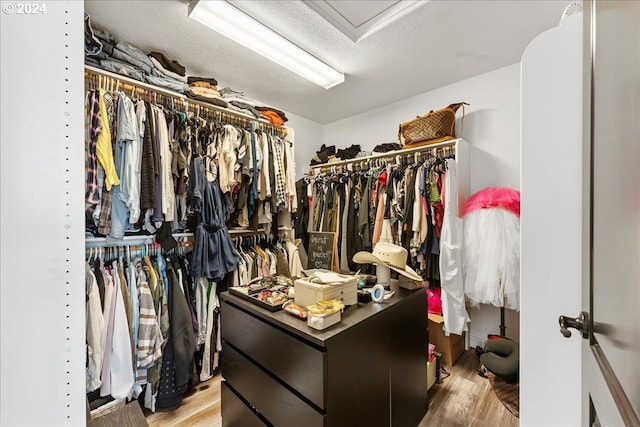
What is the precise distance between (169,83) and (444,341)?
304 cm

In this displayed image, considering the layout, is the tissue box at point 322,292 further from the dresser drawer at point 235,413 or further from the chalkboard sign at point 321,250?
the dresser drawer at point 235,413

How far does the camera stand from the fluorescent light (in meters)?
1.68

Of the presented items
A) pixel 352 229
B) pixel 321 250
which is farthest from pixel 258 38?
pixel 352 229

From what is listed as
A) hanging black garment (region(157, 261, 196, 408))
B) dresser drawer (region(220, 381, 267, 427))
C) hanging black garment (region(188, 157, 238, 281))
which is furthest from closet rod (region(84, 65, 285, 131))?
dresser drawer (region(220, 381, 267, 427))

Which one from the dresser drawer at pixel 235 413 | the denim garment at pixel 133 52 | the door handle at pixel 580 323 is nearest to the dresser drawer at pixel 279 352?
the dresser drawer at pixel 235 413

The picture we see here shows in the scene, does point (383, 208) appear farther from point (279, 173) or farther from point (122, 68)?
point (122, 68)

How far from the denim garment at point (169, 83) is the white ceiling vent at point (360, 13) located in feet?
3.60

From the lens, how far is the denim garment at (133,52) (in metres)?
1.87

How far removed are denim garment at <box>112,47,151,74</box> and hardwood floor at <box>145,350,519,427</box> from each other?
2.38 m

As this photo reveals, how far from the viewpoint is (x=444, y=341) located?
232 cm

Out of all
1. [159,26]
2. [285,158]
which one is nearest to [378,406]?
[285,158]

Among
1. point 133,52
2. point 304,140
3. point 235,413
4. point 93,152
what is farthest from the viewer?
point 304,140

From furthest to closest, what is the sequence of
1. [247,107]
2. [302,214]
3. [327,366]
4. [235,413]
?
[302,214], [247,107], [235,413], [327,366]

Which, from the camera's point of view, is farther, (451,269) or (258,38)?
(451,269)
